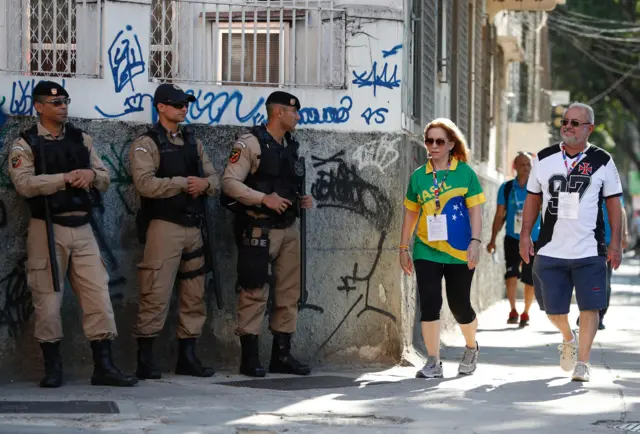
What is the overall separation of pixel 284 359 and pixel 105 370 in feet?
4.49

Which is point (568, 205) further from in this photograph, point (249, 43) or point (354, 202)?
point (249, 43)

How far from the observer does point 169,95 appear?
8695 millimetres

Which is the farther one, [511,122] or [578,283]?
[511,122]

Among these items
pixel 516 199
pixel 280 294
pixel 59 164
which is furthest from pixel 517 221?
pixel 59 164

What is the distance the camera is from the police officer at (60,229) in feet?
26.9

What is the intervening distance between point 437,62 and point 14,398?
6667mm

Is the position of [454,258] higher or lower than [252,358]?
higher

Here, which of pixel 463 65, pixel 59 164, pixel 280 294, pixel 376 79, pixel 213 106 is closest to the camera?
pixel 59 164

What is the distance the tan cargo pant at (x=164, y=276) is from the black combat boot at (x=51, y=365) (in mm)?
626

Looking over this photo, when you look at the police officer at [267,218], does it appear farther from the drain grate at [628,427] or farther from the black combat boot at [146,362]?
the drain grate at [628,427]

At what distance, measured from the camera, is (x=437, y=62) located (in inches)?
518

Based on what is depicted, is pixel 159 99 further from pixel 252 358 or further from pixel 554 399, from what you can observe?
pixel 554 399

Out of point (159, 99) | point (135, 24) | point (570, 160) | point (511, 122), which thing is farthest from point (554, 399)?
point (511, 122)

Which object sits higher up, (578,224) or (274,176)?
(274,176)
